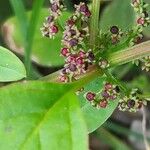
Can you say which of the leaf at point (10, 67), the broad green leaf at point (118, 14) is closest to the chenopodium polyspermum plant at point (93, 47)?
the leaf at point (10, 67)

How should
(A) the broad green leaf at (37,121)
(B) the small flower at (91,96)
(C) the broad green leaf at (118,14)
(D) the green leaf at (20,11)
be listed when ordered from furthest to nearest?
(C) the broad green leaf at (118,14)
(D) the green leaf at (20,11)
(B) the small flower at (91,96)
(A) the broad green leaf at (37,121)

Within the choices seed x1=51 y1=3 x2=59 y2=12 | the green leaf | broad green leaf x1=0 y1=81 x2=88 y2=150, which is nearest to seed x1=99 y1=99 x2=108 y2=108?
broad green leaf x1=0 y1=81 x2=88 y2=150

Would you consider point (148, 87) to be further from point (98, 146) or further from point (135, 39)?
point (135, 39)

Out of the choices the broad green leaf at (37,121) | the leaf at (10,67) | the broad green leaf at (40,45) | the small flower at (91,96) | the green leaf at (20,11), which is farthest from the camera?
the broad green leaf at (40,45)

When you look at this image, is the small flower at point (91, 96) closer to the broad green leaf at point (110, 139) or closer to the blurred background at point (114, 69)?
the blurred background at point (114, 69)

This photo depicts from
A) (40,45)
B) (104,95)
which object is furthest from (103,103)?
(40,45)

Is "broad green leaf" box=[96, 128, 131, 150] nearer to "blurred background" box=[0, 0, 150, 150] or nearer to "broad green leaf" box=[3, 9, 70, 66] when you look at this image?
"blurred background" box=[0, 0, 150, 150]
